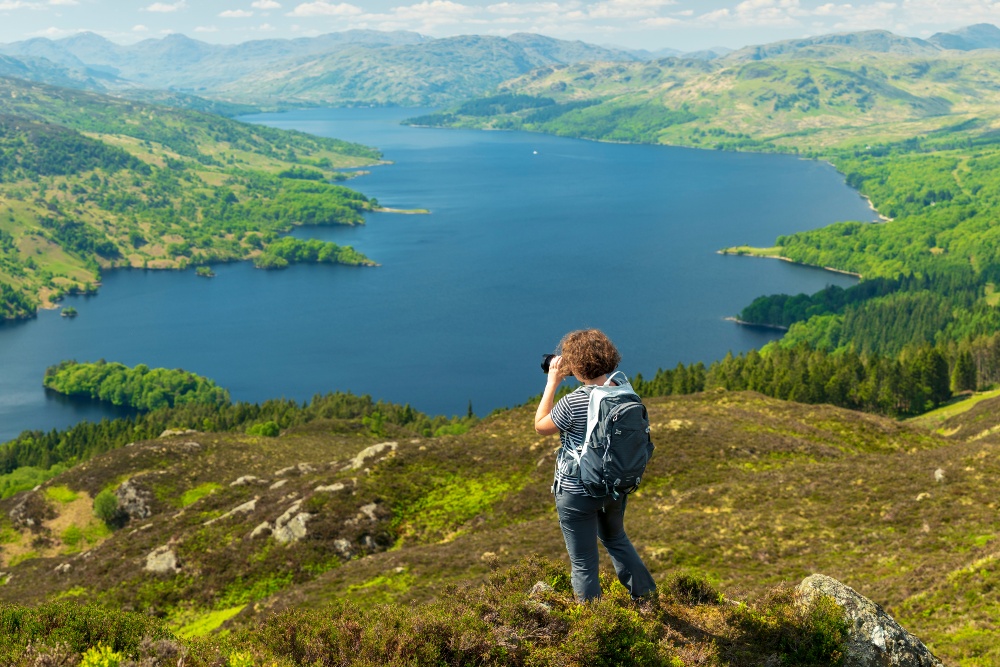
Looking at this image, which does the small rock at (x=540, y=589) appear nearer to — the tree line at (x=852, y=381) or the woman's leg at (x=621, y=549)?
the woman's leg at (x=621, y=549)

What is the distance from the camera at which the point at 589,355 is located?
13266 mm

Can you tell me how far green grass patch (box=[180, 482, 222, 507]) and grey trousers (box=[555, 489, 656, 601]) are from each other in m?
62.4

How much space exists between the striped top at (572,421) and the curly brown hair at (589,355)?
0.32 m

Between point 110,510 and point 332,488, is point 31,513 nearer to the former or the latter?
point 110,510

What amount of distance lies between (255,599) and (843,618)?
1429 inches

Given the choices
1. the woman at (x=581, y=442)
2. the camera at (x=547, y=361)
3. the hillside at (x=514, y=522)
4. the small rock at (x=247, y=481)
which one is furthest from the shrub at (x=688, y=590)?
the small rock at (x=247, y=481)

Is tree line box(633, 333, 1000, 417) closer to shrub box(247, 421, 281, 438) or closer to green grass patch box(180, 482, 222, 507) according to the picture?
shrub box(247, 421, 281, 438)

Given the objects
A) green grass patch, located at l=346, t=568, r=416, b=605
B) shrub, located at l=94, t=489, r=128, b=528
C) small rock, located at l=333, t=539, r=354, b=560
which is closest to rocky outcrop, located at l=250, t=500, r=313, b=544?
small rock, located at l=333, t=539, r=354, b=560

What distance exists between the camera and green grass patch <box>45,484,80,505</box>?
74625mm

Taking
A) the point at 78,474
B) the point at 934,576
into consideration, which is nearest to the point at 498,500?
the point at 934,576

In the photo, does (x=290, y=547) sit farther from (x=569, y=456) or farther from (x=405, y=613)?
(x=569, y=456)

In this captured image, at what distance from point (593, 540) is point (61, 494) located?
7692cm

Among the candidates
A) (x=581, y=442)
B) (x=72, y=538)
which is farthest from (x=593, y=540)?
(x=72, y=538)

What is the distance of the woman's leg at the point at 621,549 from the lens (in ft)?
45.7
